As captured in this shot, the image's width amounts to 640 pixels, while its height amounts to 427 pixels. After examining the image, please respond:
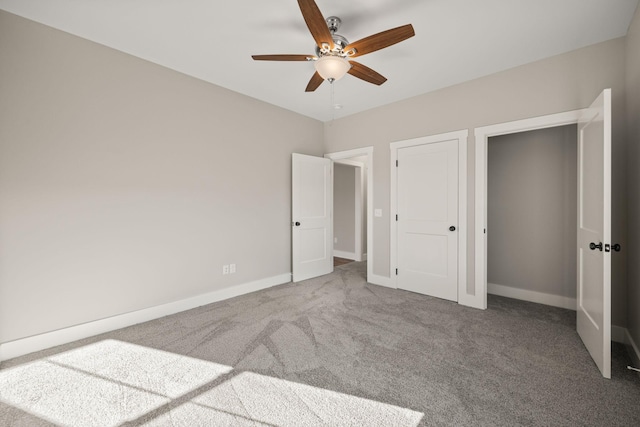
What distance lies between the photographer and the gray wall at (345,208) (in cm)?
641

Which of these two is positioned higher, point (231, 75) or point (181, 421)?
point (231, 75)

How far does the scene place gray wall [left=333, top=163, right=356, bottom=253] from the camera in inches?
252

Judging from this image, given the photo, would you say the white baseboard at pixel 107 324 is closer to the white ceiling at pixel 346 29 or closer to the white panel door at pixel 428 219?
the white panel door at pixel 428 219

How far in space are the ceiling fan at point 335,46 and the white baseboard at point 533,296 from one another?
3281 mm

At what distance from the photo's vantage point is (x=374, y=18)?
228 cm

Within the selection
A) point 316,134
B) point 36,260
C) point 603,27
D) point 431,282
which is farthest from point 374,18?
point 36,260

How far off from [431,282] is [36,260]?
13.7ft

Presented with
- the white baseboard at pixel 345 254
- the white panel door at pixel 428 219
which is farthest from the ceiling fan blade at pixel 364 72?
the white baseboard at pixel 345 254

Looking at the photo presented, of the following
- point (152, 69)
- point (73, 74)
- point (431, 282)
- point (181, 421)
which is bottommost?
Result: point (181, 421)

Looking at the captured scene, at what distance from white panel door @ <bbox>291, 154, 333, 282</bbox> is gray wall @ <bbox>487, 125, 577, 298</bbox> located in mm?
2468

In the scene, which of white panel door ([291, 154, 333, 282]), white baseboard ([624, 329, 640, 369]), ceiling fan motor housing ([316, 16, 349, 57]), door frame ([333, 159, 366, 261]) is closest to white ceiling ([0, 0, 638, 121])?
ceiling fan motor housing ([316, 16, 349, 57])

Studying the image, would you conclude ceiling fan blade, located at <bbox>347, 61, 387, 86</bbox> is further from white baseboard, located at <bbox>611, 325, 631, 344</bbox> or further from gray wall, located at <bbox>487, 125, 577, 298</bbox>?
white baseboard, located at <bbox>611, 325, 631, 344</bbox>

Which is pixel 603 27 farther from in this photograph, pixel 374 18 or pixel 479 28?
pixel 374 18

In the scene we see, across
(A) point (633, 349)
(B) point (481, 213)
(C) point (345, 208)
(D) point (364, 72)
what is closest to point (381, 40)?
(D) point (364, 72)
